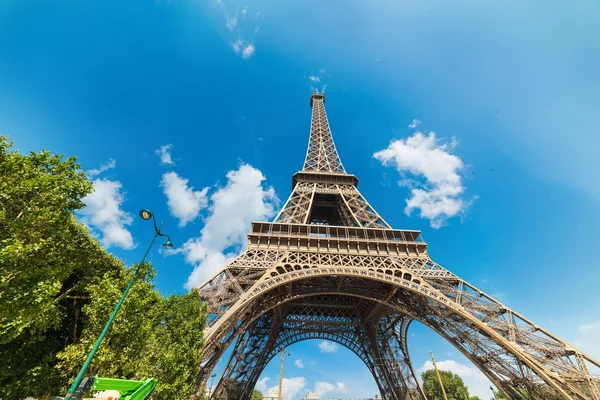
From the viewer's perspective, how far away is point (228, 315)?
13.6 metres

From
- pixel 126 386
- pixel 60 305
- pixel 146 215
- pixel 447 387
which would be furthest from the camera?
pixel 447 387

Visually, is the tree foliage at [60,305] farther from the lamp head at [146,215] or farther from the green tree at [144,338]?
the lamp head at [146,215]

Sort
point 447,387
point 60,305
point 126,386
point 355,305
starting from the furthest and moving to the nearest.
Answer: point 447,387 → point 355,305 → point 60,305 → point 126,386

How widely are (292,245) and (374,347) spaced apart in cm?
1587

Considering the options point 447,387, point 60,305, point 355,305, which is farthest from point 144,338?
point 447,387

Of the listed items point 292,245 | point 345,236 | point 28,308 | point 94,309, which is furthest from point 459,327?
point 28,308

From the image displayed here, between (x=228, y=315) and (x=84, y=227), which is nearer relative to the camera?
(x=84, y=227)

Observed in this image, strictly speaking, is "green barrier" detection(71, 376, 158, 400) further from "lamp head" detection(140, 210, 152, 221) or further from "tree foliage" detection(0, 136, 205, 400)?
"lamp head" detection(140, 210, 152, 221)

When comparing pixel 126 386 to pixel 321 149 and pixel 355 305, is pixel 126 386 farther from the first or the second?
pixel 321 149

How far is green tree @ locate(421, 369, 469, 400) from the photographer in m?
40.9

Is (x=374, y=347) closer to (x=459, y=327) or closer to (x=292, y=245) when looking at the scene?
(x=459, y=327)

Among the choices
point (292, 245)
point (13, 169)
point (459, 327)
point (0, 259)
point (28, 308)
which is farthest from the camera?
point (292, 245)

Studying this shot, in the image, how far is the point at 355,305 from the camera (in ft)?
88.2

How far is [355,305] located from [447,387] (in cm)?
3094
